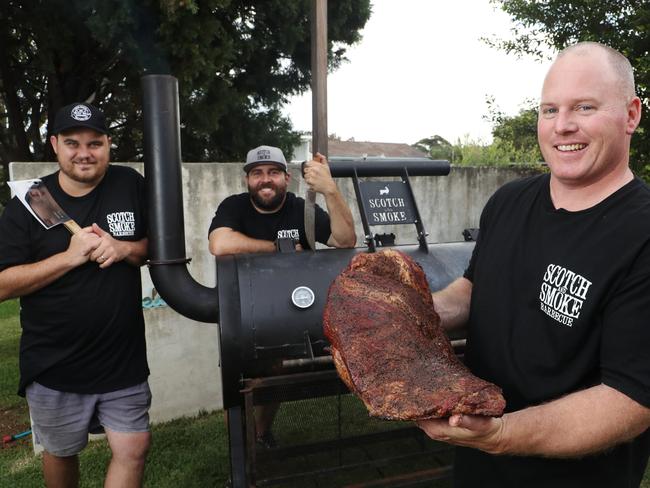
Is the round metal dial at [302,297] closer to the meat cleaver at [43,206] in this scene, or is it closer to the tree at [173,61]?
the meat cleaver at [43,206]

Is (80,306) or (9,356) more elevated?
(80,306)

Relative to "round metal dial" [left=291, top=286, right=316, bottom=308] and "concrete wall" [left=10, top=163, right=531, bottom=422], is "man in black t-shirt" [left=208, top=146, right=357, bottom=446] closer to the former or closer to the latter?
"round metal dial" [left=291, top=286, right=316, bottom=308]

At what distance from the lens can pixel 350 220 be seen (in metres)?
2.71

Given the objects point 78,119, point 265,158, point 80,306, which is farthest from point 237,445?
point 78,119

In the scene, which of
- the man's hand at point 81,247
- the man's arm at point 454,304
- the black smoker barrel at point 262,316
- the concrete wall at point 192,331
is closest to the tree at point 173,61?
the concrete wall at point 192,331

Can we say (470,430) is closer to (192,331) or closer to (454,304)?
(454,304)

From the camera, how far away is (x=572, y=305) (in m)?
1.13

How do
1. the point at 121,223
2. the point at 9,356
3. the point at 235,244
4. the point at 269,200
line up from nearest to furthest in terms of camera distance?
1. the point at 121,223
2. the point at 235,244
3. the point at 269,200
4. the point at 9,356

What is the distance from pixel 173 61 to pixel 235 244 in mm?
3430

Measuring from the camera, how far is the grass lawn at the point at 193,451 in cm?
301

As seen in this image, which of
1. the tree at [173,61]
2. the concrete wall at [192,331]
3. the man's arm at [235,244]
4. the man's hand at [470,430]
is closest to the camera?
the man's hand at [470,430]

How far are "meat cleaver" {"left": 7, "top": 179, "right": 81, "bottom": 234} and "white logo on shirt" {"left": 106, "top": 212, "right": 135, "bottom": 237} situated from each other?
159mm

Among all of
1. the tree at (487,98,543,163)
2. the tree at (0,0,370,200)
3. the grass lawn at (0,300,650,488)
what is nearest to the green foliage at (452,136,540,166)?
the tree at (487,98,543,163)

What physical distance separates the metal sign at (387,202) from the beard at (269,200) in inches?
24.3
